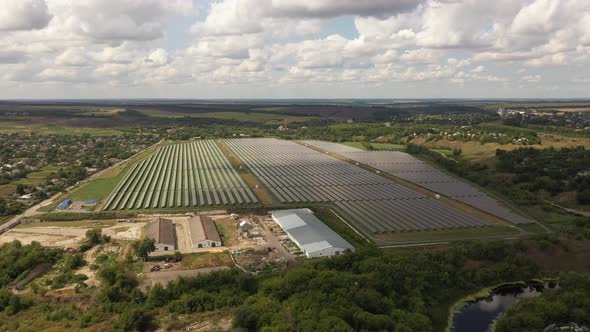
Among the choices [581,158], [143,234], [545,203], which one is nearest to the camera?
[143,234]

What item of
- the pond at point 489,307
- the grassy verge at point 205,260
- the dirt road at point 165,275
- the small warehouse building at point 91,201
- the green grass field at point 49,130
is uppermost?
the green grass field at point 49,130

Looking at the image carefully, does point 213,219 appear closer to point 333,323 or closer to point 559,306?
point 333,323

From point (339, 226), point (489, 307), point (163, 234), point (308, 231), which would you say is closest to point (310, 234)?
point (308, 231)

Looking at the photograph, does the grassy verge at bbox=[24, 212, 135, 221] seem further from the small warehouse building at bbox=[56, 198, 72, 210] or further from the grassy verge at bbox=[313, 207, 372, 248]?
the grassy verge at bbox=[313, 207, 372, 248]

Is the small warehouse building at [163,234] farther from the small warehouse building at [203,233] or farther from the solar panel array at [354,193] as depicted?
the solar panel array at [354,193]

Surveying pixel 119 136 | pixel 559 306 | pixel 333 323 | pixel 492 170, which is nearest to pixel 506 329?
pixel 559 306

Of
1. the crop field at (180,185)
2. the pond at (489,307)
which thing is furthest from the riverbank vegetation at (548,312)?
the crop field at (180,185)
